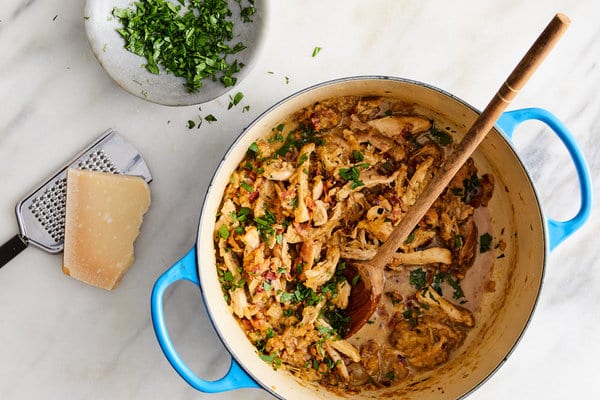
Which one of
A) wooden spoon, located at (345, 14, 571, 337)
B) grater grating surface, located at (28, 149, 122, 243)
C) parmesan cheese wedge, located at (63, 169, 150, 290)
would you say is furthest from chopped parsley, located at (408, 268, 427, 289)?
grater grating surface, located at (28, 149, 122, 243)

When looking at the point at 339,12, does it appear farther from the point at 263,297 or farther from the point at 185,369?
the point at 185,369

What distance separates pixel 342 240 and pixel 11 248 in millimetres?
1059

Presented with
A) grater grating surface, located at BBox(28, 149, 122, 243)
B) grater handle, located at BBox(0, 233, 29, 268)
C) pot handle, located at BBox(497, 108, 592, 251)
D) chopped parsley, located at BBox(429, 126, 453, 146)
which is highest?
pot handle, located at BBox(497, 108, 592, 251)

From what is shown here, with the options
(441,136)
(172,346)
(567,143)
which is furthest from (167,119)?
(567,143)

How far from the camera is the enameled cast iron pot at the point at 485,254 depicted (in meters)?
1.78

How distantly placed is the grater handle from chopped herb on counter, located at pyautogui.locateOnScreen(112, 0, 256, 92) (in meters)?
0.68

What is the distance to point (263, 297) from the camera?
2.01 meters

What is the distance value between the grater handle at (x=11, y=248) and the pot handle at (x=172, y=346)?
1.94ft

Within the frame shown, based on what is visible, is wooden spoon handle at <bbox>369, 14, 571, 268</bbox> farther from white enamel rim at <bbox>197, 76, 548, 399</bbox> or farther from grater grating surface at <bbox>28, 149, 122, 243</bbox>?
grater grating surface at <bbox>28, 149, 122, 243</bbox>

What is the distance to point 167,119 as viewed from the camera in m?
2.06

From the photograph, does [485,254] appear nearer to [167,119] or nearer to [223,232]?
[223,232]

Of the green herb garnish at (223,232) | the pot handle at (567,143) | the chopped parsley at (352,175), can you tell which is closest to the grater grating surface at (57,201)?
the green herb garnish at (223,232)

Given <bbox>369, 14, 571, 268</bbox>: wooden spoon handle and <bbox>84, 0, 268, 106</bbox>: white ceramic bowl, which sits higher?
<bbox>369, 14, 571, 268</bbox>: wooden spoon handle

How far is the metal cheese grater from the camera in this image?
2.03m
